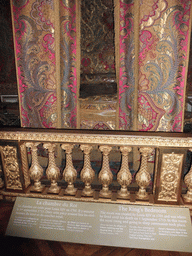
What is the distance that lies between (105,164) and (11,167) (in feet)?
2.53

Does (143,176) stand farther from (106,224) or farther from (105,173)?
(106,224)

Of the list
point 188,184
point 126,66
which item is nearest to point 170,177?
point 188,184

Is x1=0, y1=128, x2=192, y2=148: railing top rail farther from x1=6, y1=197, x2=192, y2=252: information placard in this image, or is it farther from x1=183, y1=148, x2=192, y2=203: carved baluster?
x1=6, y1=197, x2=192, y2=252: information placard

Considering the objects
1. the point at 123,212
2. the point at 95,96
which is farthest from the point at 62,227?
the point at 95,96

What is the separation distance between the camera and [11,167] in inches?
59.6

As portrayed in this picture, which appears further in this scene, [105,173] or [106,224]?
[105,173]

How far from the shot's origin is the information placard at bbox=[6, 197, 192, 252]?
44.3 inches

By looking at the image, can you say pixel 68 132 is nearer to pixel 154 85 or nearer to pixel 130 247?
pixel 130 247

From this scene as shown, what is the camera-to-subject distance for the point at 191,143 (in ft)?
4.12

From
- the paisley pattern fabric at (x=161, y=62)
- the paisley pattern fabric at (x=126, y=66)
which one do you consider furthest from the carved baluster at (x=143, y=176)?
the paisley pattern fabric at (x=126, y=66)

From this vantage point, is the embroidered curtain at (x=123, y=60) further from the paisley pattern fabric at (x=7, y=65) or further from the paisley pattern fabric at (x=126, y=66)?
the paisley pattern fabric at (x=7, y=65)

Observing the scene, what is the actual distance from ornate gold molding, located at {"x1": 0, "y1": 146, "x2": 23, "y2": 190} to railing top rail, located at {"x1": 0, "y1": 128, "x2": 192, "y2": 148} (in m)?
0.11

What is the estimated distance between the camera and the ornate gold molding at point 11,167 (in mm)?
1471

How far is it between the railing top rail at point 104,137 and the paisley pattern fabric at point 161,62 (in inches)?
33.9
